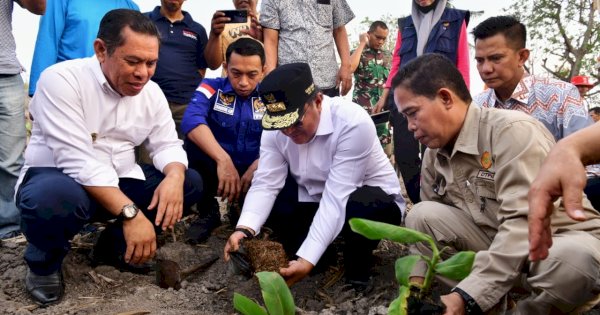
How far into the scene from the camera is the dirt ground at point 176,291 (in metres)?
2.25

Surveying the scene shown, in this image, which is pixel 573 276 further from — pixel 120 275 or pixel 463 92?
pixel 120 275

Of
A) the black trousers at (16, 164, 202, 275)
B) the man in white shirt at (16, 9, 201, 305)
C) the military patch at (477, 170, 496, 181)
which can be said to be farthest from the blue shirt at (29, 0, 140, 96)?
the military patch at (477, 170, 496, 181)

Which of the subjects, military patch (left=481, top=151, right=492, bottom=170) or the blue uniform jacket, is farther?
the blue uniform jacket

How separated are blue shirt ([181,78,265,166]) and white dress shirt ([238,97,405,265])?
1.79 feet

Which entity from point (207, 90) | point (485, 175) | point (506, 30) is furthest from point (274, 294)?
point (506, 30)

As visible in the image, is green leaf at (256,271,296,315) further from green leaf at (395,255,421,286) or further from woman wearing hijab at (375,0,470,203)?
woman wearing hijab at (375,0,470,203)

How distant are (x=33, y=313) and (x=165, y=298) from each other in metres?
0.51

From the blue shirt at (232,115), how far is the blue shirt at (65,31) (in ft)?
2.58

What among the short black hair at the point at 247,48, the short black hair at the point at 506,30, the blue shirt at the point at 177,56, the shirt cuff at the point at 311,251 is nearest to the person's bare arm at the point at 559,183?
the shirt cuff at the point at 311,251

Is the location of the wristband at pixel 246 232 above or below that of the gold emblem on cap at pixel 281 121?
below

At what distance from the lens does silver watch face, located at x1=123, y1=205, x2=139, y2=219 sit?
2.24 metres

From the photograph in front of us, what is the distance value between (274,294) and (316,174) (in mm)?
1145

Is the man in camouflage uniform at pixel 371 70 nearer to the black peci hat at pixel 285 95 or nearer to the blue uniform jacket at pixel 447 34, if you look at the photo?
the blue uniform jacket at pixel 447 34

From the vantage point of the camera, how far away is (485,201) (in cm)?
213
